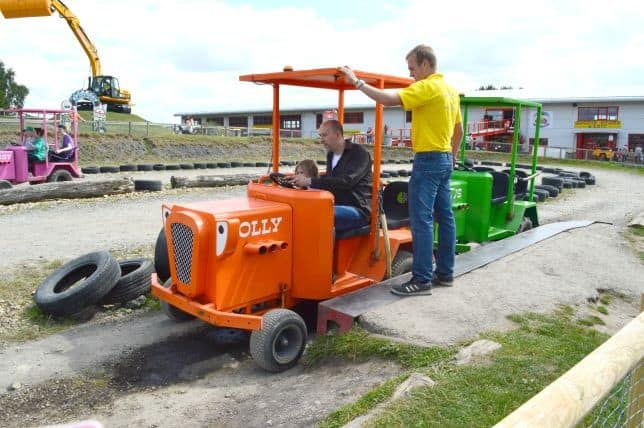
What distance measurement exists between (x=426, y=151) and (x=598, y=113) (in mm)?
39399

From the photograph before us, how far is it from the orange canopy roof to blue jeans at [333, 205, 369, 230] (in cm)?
114

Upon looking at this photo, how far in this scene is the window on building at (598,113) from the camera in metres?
38.8

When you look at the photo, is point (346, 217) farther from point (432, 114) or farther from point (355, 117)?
point (355, 117)

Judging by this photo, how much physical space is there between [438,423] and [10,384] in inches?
124

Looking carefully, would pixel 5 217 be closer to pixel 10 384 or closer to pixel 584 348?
pixel 10 384

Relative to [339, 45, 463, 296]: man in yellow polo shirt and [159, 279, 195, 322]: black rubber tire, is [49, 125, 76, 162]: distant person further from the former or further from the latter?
[339, 45, 463, 296]: man in yellow polo shirt

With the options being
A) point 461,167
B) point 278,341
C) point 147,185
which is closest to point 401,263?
point 278,341

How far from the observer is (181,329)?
5.43 metres

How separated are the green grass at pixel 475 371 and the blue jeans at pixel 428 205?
853mm

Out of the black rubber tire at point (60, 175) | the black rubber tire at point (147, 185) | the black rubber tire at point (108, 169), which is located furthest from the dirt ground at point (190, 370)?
the black rubber tire at point (108, 169)

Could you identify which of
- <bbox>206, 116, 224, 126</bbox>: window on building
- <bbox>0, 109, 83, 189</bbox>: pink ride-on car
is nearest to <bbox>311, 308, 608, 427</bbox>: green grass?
<bbox>0, 109, 83, 189</bbox>: pink ride-on car

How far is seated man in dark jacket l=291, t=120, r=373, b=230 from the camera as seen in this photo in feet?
16.8

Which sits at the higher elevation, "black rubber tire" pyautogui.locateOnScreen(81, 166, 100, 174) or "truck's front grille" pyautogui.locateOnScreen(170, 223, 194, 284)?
"truck's front grille" pyautogui.locateOnScreen(170, 223, 194, 284)

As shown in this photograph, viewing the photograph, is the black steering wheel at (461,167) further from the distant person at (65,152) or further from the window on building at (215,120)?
the window on building at (215,120)
